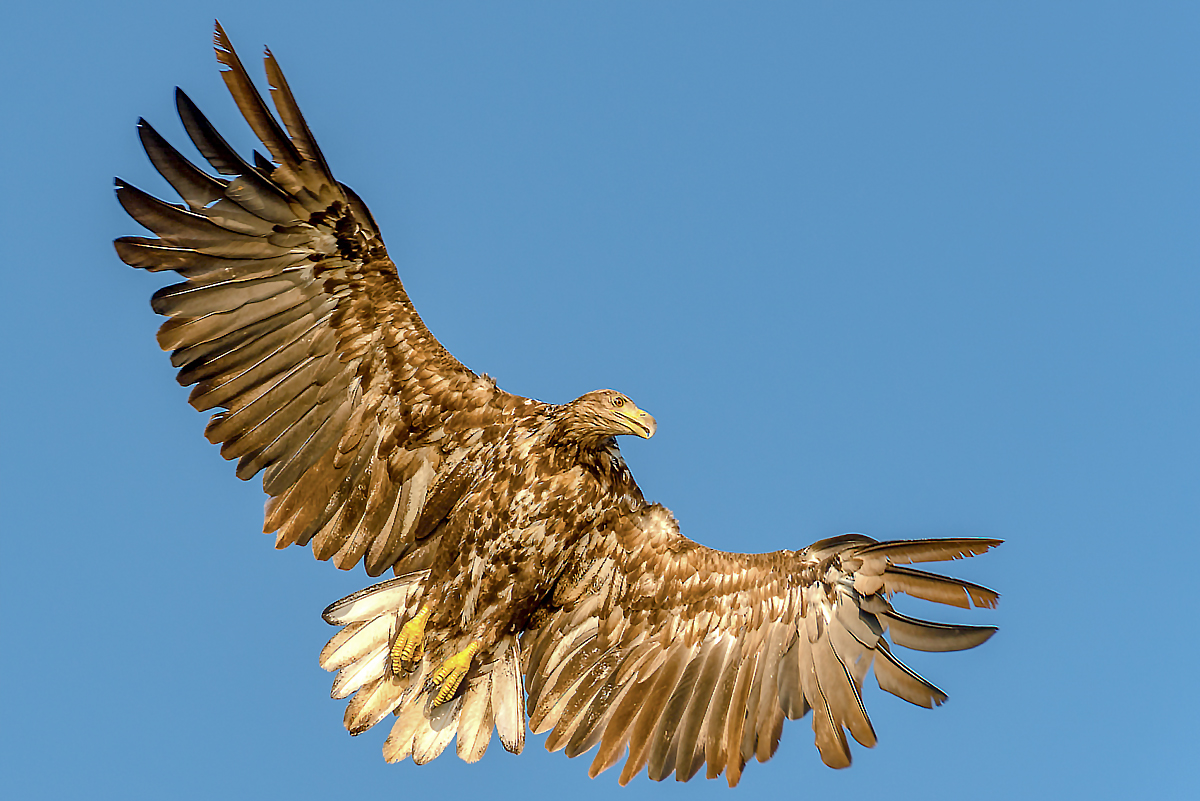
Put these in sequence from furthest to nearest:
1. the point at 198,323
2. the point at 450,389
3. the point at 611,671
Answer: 1. the point at 611,671
2. the point at 450,389
3. the point at 198,323

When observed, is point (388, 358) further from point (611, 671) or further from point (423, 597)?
point (611, 671)

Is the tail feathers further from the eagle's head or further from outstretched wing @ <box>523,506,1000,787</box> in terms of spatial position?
the eagle's head

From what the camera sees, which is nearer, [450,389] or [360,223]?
[360,223]

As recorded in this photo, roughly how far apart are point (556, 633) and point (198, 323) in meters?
3.67

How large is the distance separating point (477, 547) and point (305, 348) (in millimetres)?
1946

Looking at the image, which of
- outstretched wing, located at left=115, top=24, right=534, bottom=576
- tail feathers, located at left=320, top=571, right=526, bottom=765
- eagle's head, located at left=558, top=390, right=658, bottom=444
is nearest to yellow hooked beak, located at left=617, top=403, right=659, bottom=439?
eagle's head, located at left=558, top=390, right=658, bottom=444

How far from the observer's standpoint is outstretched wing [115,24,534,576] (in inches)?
337

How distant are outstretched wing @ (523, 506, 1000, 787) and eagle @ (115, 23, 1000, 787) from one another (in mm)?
17

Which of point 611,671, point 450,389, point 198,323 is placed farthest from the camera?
point 611,671

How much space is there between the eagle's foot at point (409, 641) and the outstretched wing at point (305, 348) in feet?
1.25

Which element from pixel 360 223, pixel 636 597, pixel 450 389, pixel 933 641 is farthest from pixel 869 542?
pixel 360 223

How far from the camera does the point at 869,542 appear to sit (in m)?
9.28

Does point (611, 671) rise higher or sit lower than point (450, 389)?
lower

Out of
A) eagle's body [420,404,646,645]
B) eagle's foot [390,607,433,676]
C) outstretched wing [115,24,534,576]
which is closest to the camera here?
outstretched wing [115,24,534,576]
